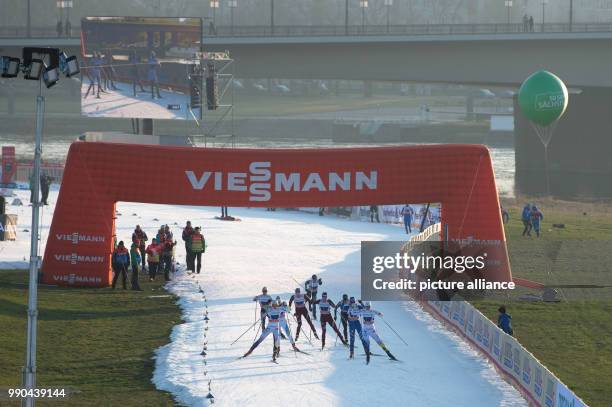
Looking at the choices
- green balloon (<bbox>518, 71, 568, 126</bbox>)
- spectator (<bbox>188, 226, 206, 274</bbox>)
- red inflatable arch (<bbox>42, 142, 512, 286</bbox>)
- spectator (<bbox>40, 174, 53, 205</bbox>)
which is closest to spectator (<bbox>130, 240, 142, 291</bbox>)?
red inflatable arch (<bbox>42, 142, 512, 286</bbox>)

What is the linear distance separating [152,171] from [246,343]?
8.05m

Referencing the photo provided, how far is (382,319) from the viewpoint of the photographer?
1271 inches

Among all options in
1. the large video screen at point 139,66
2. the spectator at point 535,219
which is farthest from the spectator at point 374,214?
the large video screen at point 139,66

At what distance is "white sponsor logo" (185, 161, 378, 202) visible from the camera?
116 feet

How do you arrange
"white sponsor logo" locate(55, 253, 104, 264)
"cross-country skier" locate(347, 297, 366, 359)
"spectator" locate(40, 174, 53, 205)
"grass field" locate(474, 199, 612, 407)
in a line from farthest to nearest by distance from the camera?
1. "spectator" locate(40, 174, 53, 205)
2. "white sponsor logo" locate(55, 253, 104, 264)
3. "cross-country skier" locate(347, 297, 366, 359)
4. "grass field" locate(474, 199, 612, 407)

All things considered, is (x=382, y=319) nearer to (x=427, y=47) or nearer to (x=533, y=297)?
(x=533, y=297)

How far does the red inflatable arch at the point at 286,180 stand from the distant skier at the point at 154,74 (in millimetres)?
27290

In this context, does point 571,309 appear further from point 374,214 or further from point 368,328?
point 374,214

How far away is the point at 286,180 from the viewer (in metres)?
35.3

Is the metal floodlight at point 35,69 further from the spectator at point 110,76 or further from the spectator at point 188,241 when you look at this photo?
the spectator at point 110,76

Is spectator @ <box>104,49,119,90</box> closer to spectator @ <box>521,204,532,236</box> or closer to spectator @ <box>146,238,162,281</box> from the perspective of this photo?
spectator @ <box>521,204,532,236</box>

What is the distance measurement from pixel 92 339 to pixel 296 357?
5217mm

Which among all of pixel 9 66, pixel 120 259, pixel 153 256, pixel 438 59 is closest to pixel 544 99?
pixel 153 256

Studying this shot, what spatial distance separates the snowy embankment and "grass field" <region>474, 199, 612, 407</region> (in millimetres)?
1789
